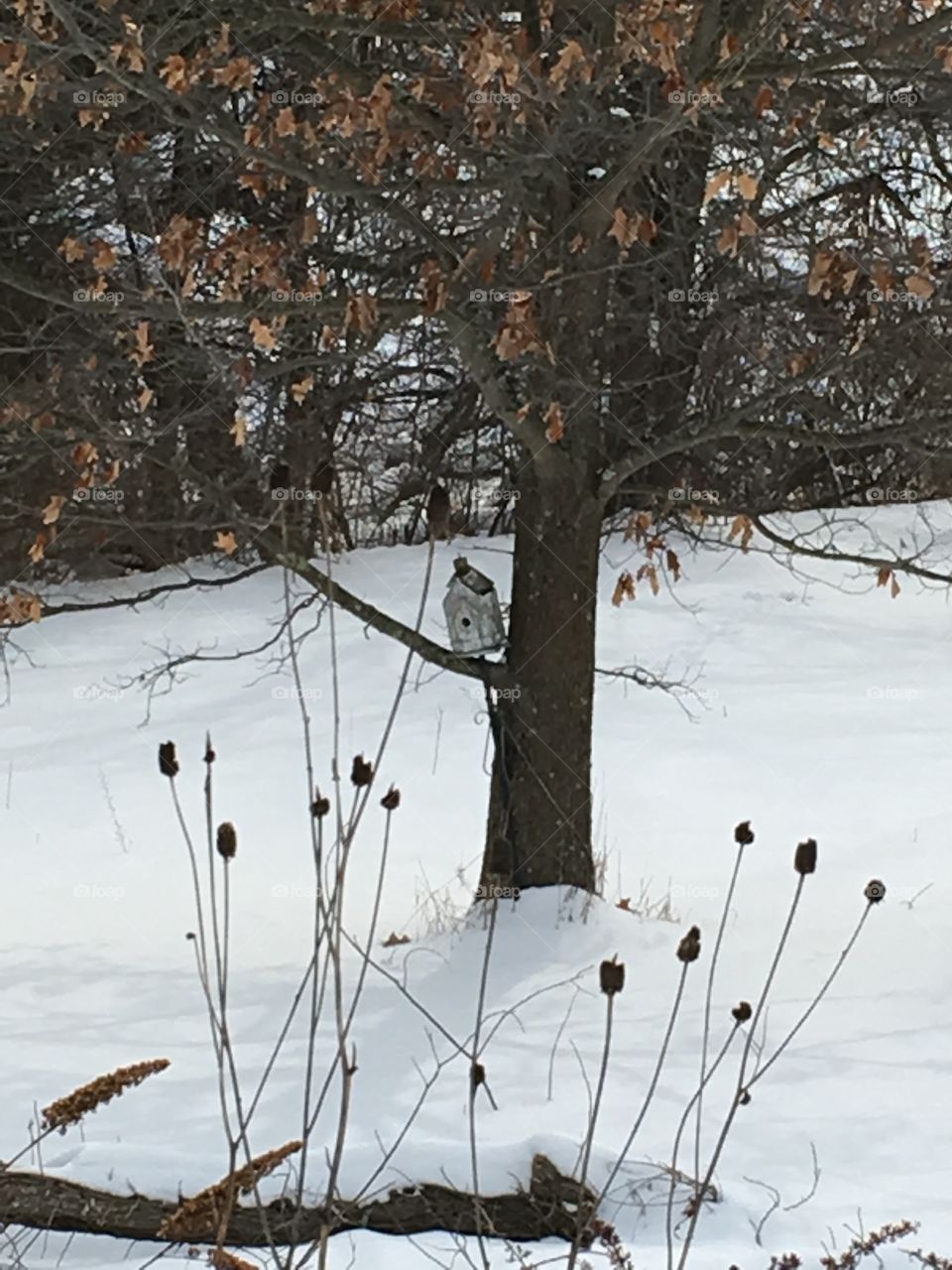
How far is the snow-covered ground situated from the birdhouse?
106 centimetres

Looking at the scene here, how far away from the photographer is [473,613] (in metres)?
6.62

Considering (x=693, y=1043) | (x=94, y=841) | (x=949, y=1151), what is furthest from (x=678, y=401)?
(x=949, y=1151)

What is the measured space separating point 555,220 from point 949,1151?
3.89 meters

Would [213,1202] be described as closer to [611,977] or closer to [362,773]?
[362,773]

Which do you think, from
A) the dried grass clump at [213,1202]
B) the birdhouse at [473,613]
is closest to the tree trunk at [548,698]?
the birdhouse at [473,613]

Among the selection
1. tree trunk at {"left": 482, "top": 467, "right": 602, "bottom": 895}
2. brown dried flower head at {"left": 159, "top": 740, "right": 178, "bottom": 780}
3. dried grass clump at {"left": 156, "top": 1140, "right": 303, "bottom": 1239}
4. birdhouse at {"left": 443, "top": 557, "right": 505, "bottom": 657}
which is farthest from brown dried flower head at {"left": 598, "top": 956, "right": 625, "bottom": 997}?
tree trunk at {"left": 482, "top": 467, "right": 602, "bottom": 895}

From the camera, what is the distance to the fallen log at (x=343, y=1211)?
3.76 metres

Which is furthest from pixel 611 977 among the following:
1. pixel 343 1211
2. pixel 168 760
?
pixel 343 1211

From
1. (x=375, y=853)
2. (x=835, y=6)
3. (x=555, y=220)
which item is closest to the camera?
(x=555, y=220)

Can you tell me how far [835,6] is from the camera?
280 inches

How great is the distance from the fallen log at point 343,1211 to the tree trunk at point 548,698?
2.82m

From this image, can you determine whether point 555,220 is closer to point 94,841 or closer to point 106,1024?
point 106,1024

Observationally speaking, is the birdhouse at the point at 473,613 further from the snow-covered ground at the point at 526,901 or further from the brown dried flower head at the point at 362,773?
the brown dried flower head at the point at 362,773

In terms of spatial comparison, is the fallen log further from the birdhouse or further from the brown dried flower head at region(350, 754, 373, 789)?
the birdhouse
